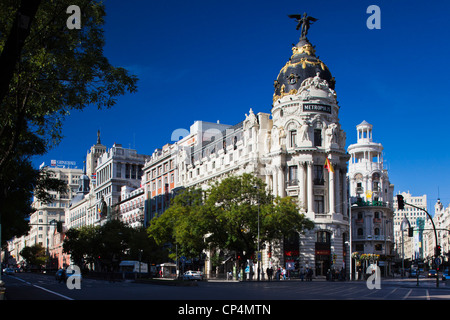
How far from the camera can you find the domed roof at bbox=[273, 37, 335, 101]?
78.4m

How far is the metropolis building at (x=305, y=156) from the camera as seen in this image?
74.0 m

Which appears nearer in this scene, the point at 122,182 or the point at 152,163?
the point at 152,163

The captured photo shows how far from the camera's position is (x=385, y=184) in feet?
381

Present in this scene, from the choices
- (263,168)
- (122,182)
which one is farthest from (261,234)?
(122,182)

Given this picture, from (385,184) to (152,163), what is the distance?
49046 mm

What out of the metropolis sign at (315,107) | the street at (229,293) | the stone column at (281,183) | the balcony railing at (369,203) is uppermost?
the metropolis sign at (315,107)

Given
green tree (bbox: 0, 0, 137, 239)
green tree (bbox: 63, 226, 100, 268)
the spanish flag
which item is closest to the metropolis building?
the spanish flag

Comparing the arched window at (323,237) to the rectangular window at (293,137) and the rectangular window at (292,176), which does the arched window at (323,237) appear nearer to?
the rectangular window at (292,176)

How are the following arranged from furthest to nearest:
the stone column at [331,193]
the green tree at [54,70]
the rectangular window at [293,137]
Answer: the rectangular window at [293,137] → the stone column at [331,193] → the green tree at [54,70]

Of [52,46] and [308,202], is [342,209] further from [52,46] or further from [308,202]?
[52,46]

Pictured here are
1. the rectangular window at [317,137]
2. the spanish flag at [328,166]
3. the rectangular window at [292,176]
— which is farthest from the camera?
the rectangular window at [317,137]

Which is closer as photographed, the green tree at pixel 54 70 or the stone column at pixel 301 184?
the green tree at pixel 54 70

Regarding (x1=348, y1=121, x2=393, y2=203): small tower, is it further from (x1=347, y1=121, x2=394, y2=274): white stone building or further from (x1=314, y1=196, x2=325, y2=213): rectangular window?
(x1=314, y1=196, x2=325, y2=213): rectangular window

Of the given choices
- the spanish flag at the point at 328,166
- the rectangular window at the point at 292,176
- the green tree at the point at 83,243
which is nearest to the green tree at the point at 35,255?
the green tree at the point at 83,243
